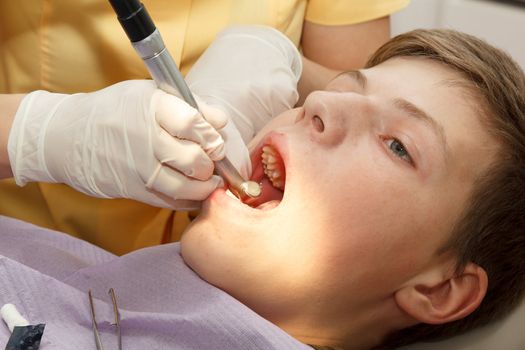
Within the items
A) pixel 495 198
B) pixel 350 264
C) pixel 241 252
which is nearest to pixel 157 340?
pixel 241 252

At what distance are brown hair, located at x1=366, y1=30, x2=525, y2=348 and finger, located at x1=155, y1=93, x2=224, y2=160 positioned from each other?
472 millimetres

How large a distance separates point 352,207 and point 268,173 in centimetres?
21

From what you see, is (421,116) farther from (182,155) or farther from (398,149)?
(182,155)

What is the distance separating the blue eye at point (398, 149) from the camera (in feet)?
4.28

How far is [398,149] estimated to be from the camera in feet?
4.33

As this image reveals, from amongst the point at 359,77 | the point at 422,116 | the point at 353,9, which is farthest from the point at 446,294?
the point at 353,9

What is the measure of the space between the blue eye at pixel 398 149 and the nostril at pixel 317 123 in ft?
0.42

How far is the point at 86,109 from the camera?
1350mm

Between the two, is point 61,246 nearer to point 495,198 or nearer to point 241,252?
point 241,252

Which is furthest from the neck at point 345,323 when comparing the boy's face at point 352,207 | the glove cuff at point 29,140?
the glove cuff at point 29,140

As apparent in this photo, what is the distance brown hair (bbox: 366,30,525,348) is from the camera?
1325mm

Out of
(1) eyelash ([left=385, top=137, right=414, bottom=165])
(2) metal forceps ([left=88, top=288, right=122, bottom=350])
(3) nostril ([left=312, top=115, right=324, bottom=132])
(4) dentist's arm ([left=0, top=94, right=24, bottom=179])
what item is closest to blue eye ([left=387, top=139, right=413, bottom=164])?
(1) eyelash ([left=385, top=137, right=414, bottom=165])

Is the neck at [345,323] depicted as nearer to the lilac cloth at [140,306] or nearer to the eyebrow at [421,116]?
the lilac cloth at [140,306]

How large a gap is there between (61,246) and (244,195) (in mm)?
517
